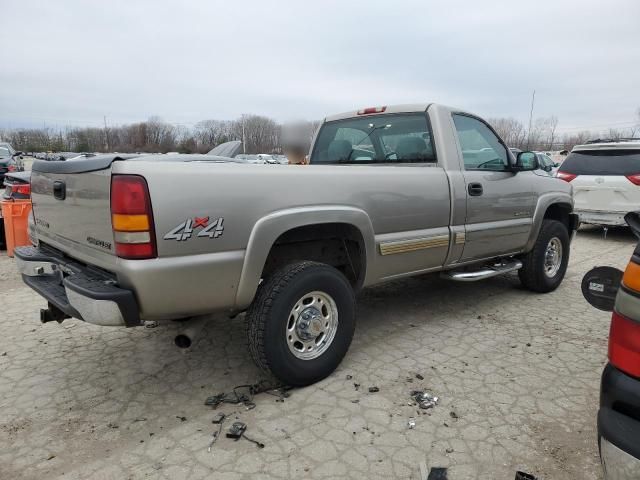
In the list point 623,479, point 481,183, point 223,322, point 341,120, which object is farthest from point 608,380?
point 341,120

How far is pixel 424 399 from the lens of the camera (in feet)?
9.96

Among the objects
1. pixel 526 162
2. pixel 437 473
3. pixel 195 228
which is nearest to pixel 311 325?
pixel 195 228

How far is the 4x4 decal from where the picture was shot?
2459mm

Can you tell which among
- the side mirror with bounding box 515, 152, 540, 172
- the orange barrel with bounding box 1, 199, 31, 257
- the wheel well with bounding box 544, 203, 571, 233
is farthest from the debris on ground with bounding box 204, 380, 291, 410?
the orange barrel with bounding box 1, 199, 31, 257

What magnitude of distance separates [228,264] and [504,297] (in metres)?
3.69

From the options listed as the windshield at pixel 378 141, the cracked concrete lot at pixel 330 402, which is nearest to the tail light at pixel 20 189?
the cracked concrete lot at pixel 330 402

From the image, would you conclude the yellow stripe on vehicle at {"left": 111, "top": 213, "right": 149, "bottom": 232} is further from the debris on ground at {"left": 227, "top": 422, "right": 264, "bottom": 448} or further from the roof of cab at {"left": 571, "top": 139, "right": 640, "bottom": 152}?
the roof of cab at {"left": 571, "top": 139, "right": 640, "bottom": 152}

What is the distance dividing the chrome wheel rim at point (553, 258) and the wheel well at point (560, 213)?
11.5 inches

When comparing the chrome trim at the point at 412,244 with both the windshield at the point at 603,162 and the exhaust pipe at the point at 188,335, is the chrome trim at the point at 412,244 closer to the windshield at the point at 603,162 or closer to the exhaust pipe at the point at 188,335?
the exhaust pipe at the point at 188,335

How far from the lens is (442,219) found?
12.7 feet

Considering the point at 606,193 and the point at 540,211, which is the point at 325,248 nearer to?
the point at 540,211

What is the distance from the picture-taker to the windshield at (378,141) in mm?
4156

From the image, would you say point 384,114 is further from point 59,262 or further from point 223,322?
point 59,262

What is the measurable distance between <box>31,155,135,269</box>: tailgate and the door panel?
2.90 metres
